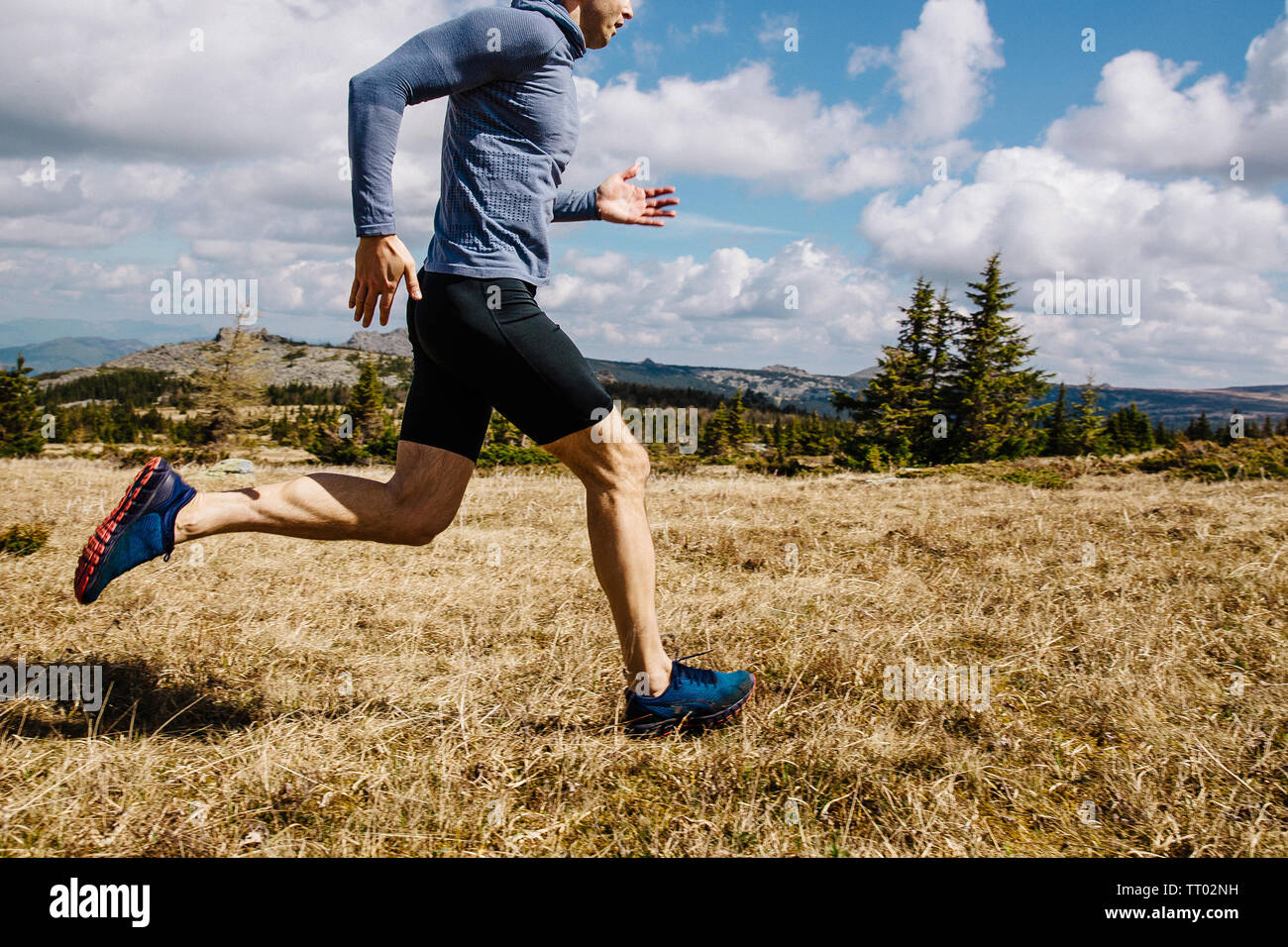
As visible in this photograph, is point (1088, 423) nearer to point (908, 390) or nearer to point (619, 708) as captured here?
point (908, 390)

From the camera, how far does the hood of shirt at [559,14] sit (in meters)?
2.35

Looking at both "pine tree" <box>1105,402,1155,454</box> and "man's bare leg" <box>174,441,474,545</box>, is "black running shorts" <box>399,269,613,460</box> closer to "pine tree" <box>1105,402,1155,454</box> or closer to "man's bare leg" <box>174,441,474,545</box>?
"man's bare leg" <box>174,441,474,545</box>

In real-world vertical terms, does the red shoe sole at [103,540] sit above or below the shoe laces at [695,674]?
above

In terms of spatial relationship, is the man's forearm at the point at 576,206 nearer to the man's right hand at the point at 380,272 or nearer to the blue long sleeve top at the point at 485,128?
the blue long sleeve top at the point at 485,128

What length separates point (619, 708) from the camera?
251 cm

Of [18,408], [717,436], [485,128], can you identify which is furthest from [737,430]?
[485,128]

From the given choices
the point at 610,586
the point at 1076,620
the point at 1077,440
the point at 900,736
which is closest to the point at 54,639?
the point at 610,586

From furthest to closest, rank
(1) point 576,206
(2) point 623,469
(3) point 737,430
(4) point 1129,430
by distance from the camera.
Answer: (3) point 737,430 < (4) point 1129,430 < (1) point 576,206 < (2) point 623,469

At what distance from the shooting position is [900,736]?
96.0 inches

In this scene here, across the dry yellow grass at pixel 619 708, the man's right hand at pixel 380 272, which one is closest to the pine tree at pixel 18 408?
the dry yellow grass at pixel 619 708

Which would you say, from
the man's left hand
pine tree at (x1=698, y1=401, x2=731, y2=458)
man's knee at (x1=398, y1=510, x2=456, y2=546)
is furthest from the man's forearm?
pine tree at (x1=698, y1=401, x2=731, y2=458)

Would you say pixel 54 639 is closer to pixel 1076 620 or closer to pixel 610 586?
pixel 610 586

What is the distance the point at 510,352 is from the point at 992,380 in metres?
45.2
